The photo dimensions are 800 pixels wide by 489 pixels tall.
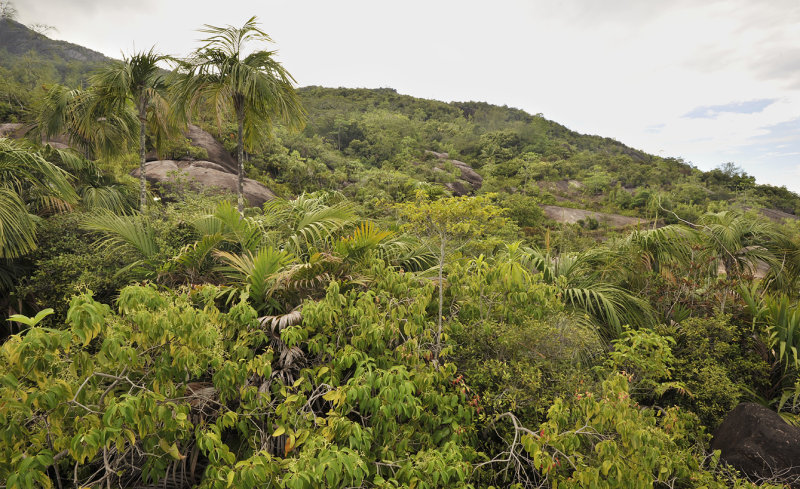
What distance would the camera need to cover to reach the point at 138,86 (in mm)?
6945

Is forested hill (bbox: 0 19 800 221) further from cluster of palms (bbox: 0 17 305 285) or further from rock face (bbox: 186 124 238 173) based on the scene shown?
cluster of palms (bbox: 0 17 305 285)

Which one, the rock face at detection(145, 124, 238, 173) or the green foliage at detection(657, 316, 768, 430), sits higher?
the rock face at detection(145, 124, 238, 173)

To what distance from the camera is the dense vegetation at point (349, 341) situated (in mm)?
2021

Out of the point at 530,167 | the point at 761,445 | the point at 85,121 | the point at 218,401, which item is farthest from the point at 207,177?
the point at 530,167

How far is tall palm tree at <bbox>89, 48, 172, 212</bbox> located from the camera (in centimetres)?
665

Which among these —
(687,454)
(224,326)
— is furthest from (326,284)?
(687,454)

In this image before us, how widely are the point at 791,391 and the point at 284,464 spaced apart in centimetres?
543

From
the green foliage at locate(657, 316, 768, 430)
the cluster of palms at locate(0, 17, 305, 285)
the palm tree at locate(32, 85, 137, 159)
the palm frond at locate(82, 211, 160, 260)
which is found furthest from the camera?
the palm tree at locate(32, 85, 137, 159)

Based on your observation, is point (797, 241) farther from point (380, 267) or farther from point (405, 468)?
point (405, 468)

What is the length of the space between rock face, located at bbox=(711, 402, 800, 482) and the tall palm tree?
8.76m

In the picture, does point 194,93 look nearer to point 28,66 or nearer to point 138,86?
point 138,86

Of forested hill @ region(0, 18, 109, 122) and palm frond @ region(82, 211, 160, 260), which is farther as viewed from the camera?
forested hill @ region(0, 18, 109, 122)

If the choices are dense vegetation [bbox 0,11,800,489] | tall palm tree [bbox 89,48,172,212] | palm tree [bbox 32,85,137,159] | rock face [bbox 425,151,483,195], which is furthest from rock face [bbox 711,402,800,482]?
rock face [bbox 425,151,483,195]

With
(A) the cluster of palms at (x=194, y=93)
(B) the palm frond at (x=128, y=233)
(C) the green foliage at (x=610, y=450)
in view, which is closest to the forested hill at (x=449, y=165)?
(A) the cluster of palms at (x=194, y=93)
